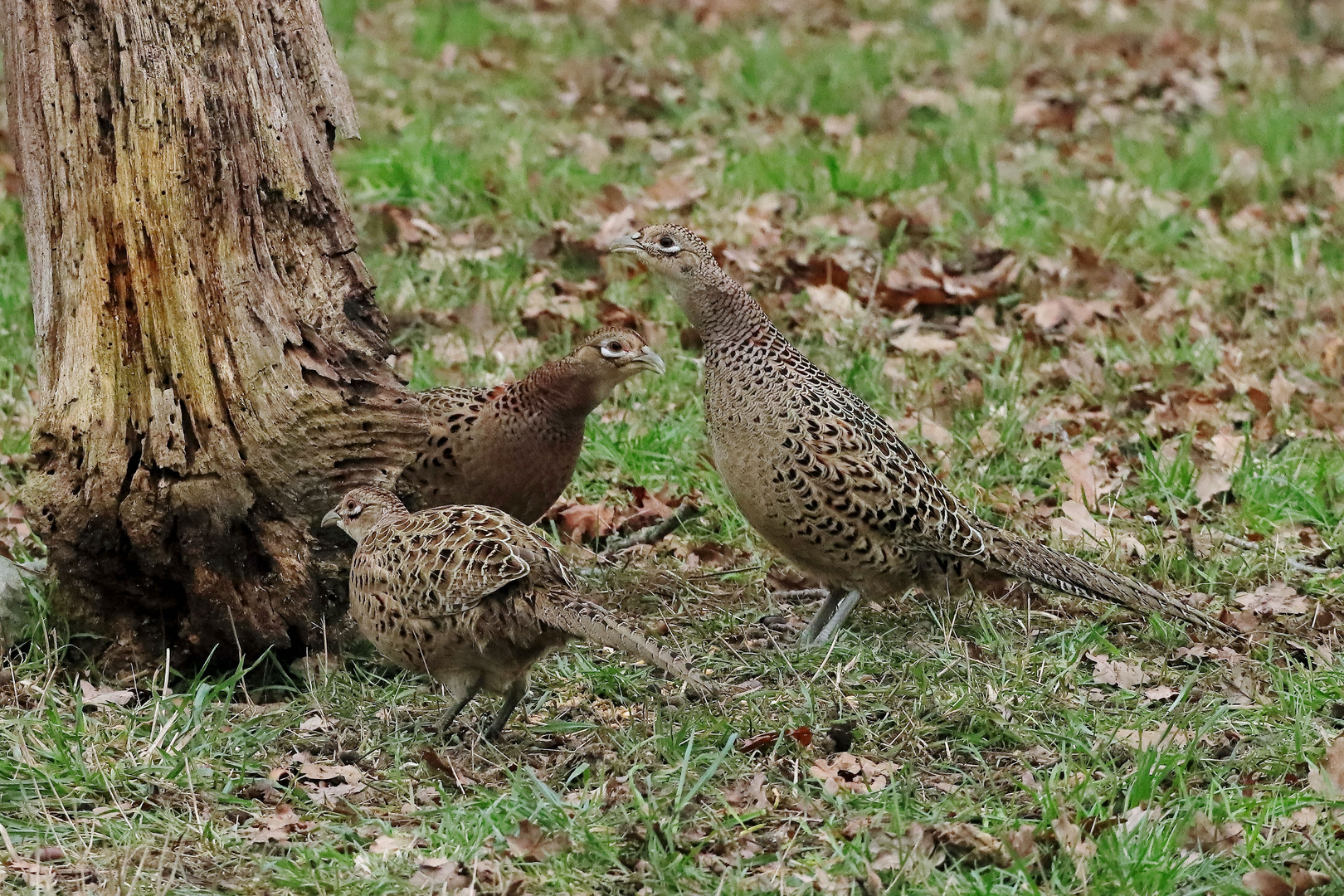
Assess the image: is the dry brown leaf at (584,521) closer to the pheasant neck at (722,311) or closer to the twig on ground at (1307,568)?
the pheasant neck at (722,311)

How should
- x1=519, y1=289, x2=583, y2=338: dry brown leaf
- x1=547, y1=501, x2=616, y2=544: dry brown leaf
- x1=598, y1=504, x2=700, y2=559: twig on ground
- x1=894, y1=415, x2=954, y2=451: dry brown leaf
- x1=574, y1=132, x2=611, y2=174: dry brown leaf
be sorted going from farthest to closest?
x1=574, y1=132, x2=611, y2=174: dry brown leaf
x1=519, y1=289, x2=583, y2=338: dry brown leaf
x1=894, y1=415, x2=954, y2=451: dry brown leaf
x1=547, y1=501, x2=616, y2=544: dry brown leaf
x1=598, y1=504, x2=700, y2=559: twig on ground

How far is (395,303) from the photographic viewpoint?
7.79 m

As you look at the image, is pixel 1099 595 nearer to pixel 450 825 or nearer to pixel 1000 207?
pixel 450 825

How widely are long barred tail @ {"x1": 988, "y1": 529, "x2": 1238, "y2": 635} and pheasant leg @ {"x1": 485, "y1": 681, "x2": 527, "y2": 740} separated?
1723mm

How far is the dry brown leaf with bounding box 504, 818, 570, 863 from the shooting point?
393 centimetres

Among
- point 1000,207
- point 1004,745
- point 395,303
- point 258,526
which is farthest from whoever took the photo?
point 1000,207

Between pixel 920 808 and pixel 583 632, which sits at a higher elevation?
pixel 583 632

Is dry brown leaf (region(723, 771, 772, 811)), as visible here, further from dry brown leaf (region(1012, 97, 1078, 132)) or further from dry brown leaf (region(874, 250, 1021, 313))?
dry brown leaf (region(1012, 97, 1078, 132))

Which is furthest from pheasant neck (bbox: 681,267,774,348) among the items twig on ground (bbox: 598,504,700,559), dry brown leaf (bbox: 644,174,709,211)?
dry brown leaf (bbox: 644,174,709,211)

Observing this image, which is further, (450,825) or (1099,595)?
(1099,595)

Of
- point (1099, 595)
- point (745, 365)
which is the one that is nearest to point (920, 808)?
point (1099, 595)

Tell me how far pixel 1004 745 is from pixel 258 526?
236 cm

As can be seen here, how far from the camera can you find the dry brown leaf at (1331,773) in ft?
13.8

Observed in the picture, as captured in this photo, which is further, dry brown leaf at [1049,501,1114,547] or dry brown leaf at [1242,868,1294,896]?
dry brown leaf at [1049,501,1114,547]
